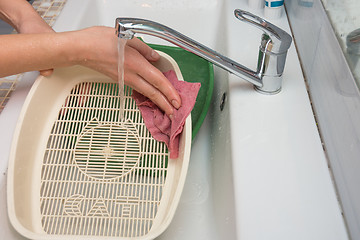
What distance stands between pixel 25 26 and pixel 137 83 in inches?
11.7

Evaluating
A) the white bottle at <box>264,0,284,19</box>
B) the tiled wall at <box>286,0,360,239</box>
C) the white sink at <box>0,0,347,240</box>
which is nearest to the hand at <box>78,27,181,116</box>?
the white sink at <box>0,0,347,240</box>

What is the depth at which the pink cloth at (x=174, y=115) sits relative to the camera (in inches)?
30.8

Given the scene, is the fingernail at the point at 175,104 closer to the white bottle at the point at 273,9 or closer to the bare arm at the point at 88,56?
the bare arm at the point at 88,56

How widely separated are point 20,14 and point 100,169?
0.41 metres

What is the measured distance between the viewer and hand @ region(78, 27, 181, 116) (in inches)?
30.2

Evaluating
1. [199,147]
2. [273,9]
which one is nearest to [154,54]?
[199,147]

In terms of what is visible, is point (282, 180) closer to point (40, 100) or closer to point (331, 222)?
point (331, 222)

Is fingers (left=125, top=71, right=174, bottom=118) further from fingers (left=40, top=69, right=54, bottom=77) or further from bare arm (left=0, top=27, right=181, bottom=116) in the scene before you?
fingers (left=40, top=69, right=54, bottom=77)

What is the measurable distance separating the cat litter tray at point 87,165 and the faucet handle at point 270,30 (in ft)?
0.67

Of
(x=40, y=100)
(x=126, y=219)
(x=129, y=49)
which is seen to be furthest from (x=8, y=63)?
(x=126, y=219)

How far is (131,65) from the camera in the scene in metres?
0.78

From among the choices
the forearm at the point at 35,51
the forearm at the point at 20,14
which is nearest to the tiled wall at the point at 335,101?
the forearm at the point at 35,51

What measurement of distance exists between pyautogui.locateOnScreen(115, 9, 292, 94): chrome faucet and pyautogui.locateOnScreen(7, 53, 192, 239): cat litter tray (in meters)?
0.13

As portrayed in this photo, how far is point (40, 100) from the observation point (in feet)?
2.70
